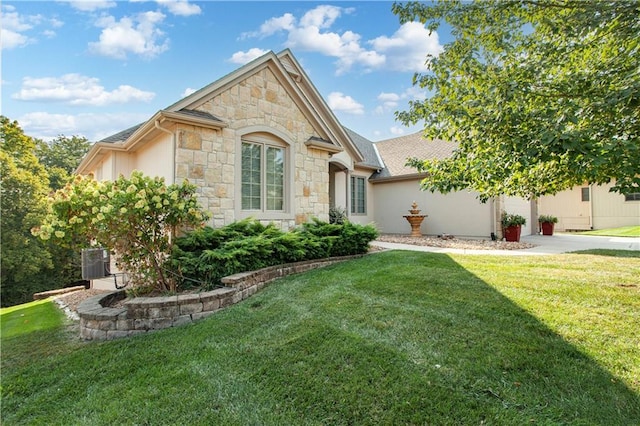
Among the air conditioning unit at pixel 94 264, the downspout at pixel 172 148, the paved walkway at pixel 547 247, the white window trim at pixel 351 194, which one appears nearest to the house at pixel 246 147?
the downspout at pixel 172 148

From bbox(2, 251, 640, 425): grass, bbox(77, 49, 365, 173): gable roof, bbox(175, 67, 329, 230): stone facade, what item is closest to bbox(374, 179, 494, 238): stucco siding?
bbox(77, 49, 365, 173): gable roof

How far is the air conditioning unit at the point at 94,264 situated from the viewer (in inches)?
282

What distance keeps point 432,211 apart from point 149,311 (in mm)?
12371

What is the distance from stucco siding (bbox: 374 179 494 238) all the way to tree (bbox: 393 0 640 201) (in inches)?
344

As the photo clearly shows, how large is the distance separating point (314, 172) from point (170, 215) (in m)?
4.46

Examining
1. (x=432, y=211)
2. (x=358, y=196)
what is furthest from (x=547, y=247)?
(x=358, y=196)

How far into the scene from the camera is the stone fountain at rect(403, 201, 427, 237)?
1369cm

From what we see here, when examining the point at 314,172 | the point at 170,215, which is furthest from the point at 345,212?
the point at 170,215

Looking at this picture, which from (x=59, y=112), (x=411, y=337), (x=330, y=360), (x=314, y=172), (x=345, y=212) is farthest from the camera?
(x=345, y=212)

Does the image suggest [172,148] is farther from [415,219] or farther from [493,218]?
[493,218]

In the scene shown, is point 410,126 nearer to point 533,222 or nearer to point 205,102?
point 205,102

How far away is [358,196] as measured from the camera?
1525 cm

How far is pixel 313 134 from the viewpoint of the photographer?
8.92m

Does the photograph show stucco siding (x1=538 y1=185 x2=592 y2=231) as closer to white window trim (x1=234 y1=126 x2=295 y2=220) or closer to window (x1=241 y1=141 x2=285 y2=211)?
white window trim (x1=234 y1=126 x2=295 y2=220)
